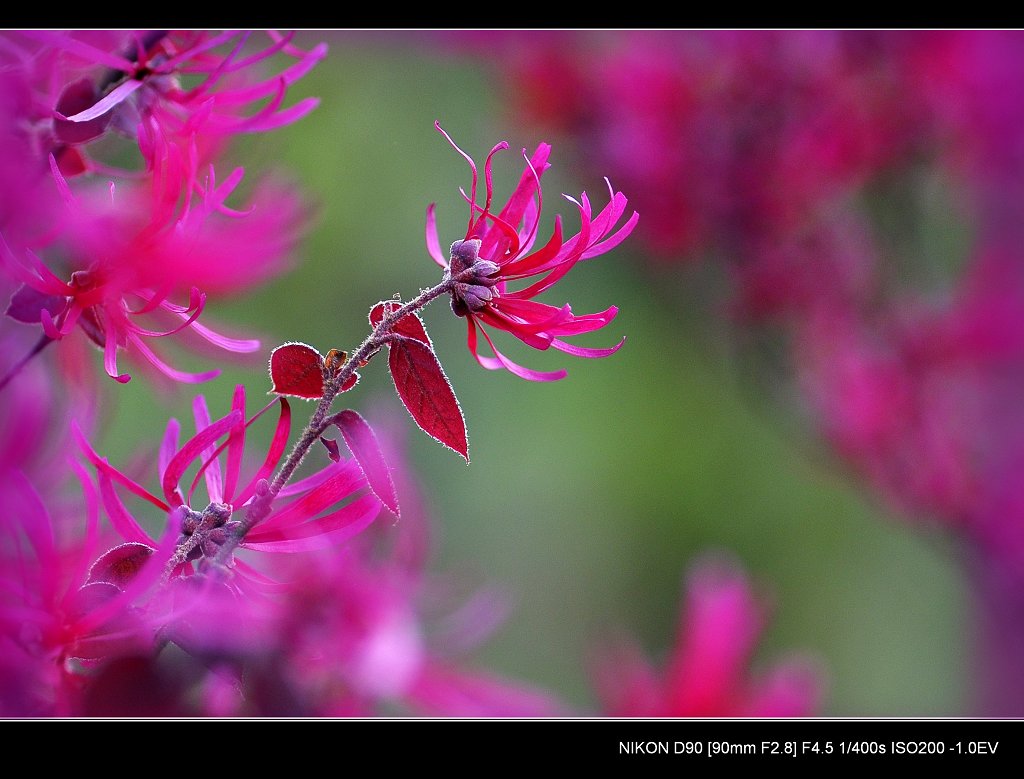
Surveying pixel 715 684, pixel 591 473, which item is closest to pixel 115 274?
pixel 715 684

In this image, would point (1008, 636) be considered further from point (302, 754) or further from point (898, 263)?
point (302, 754)

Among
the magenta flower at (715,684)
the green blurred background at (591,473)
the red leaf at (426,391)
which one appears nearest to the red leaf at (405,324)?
the red leaf at (426,391)

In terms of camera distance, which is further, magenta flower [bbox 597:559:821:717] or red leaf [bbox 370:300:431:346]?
magenta flower [bbox 597:559:821:717]

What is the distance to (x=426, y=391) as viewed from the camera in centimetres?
26

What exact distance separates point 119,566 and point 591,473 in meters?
1.81

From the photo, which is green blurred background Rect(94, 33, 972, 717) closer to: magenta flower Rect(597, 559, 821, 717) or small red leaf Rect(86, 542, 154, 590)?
magenta flower Rect(597, 559, 821, 717)

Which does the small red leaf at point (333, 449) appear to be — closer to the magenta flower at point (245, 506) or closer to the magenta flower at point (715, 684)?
the magenta flower at point (245, 506)

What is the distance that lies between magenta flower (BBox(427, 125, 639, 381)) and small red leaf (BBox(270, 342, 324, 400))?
41 millimetres

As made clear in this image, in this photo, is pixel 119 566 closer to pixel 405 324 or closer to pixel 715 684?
pixel 405 324

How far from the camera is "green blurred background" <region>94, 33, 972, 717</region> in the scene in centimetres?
171

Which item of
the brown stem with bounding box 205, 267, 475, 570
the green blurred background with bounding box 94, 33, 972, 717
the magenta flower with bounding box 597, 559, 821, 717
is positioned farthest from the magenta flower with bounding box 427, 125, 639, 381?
the green blurred background with bounding box 94, 33, 972, 717

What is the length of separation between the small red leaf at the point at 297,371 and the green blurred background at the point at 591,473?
4.25 feet

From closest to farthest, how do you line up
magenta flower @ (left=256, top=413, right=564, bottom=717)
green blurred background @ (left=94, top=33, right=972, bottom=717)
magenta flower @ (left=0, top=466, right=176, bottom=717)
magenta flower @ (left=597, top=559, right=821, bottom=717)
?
magenta flower @ (left=0, top=466, right=176, bottom=717) → magenta flower @ (left=256, top=413, right=564, bottom=717) → magenta flower @ (left=597, top=559, right=821, bottom=717) → green blurred background @ (left=94, top=33, right=972, bottom=717)
